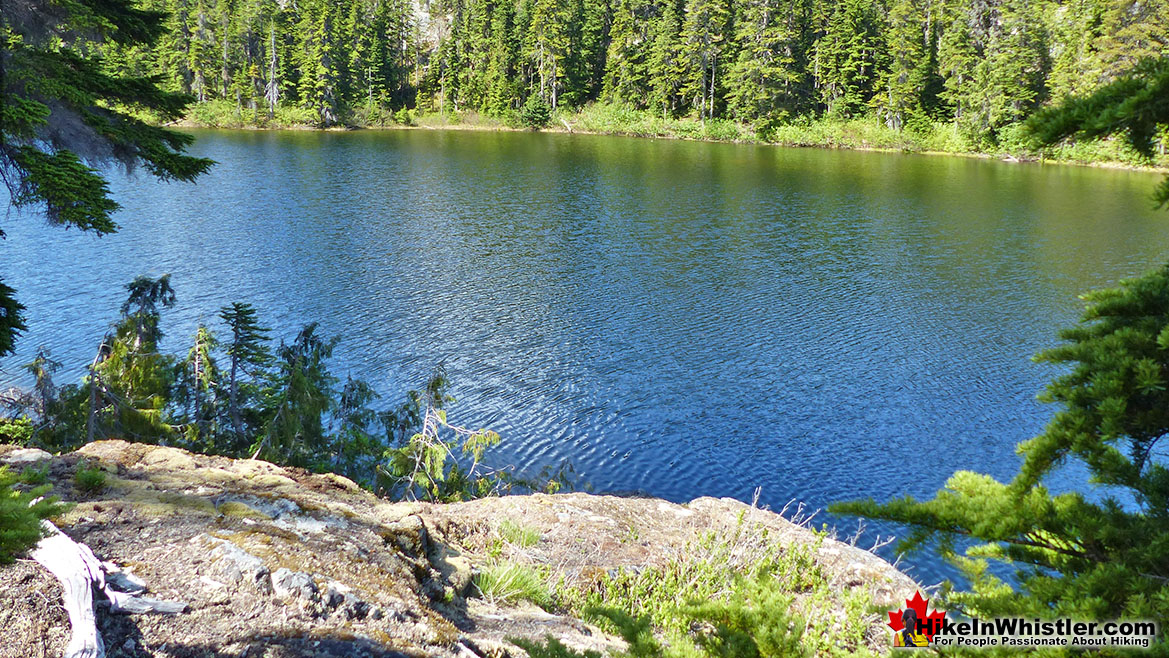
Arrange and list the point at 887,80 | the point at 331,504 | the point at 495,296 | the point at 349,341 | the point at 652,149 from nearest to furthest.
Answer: the point at 331,504 → the point at 349,341 → the point at 495,296 → the point at 652,149 → the point at 887,80

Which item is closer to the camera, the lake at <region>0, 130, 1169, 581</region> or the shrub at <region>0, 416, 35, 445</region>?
the shrub at <region>0, 416, 35, 445</region>

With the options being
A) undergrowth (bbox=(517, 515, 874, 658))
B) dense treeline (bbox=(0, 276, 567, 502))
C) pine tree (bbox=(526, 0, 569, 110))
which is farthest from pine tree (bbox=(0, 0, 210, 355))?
pine tree (bbox=(526, 0, 569, 110))

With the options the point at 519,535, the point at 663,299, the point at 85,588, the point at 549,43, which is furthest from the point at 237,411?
the point at 549,43

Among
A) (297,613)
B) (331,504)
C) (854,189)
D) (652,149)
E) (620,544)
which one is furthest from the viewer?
(652,149)

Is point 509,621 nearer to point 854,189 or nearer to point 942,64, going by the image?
point 854,189

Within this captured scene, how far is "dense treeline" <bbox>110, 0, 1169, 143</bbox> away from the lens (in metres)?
61.1

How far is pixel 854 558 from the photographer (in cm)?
774

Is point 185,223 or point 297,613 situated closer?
point 297,613

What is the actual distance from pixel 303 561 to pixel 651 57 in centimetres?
7845

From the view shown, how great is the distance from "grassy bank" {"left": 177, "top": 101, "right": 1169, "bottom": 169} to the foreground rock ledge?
6167 centimetres

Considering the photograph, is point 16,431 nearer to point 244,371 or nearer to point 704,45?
point 244,371

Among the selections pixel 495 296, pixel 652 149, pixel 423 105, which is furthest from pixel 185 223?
pixel 423 105

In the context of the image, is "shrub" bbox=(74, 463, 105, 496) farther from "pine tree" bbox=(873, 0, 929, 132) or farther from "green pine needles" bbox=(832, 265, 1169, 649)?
"pine tree" bbox=(873, 0, 929, 132)

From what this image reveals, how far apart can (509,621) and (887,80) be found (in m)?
73.1
